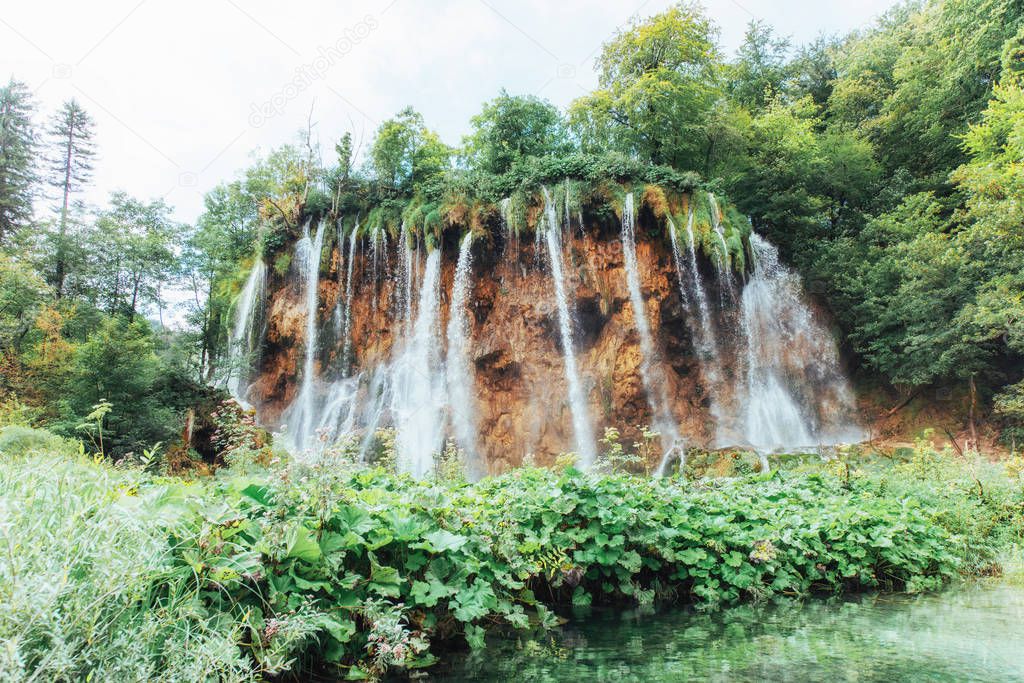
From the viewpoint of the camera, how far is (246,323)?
2184cm

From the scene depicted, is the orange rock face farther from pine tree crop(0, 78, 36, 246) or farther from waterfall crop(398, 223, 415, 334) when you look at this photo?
pine tree crop(0, 78, 36, 246)

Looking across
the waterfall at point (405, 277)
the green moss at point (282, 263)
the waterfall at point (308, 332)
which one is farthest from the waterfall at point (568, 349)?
the green moss at point (282, 263)

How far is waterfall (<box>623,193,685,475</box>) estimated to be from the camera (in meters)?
16.7

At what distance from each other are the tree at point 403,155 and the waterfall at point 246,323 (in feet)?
20.6

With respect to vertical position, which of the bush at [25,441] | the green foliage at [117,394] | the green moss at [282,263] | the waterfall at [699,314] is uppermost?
the green moss at [282,263]

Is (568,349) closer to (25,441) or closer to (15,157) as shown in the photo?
(25,441)

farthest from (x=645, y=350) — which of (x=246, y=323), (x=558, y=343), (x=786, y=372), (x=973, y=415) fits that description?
(x=246, y=323)

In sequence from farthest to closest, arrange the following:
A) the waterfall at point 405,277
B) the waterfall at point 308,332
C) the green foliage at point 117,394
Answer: the waterfall at point 405,277
the waterfall at point 308,332
the green foliage at point 117,394

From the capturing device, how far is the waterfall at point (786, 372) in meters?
17.2

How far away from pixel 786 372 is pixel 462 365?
10.8m

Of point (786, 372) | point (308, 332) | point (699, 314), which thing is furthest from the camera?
point (308, 332)

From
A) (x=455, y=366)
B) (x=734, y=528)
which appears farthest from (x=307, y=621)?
(x=455, y=366)

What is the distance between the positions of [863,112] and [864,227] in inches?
349

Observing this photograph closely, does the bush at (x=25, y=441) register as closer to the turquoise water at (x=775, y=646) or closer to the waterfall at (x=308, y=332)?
the waterfall at (x=308, y=332)
